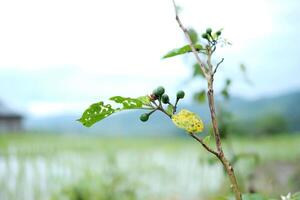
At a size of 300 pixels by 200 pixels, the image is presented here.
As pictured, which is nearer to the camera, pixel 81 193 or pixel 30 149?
pixel 81 193

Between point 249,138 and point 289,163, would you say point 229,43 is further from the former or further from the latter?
point 249,138

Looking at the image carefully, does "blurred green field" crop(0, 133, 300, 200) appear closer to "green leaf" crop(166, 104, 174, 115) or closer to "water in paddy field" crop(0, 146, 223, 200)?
"water in paddy field" crop(0, 146, 223, 200)

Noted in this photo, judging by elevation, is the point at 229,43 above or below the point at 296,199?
above

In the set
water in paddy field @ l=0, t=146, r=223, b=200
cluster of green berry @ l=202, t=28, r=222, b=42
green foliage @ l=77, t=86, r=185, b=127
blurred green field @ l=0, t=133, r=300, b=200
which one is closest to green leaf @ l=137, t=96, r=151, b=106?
green foliage @ l=77, t=86, r=185, b=127

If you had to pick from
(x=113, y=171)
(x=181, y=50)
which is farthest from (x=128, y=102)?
(x=113, y=171)

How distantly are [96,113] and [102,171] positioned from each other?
393cm

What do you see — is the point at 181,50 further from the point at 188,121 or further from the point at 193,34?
the point at 193,34

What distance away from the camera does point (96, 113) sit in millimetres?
717

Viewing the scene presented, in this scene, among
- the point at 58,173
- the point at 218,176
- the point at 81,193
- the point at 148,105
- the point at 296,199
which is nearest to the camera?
the point at 148,105

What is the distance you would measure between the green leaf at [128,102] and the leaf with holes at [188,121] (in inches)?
1.8

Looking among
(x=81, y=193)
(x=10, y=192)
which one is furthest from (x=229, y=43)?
(x=10, y=192)

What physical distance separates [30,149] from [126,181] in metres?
3.95

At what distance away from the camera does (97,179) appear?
11.7ft

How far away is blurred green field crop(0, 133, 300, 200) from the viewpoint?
3572 millimetres
